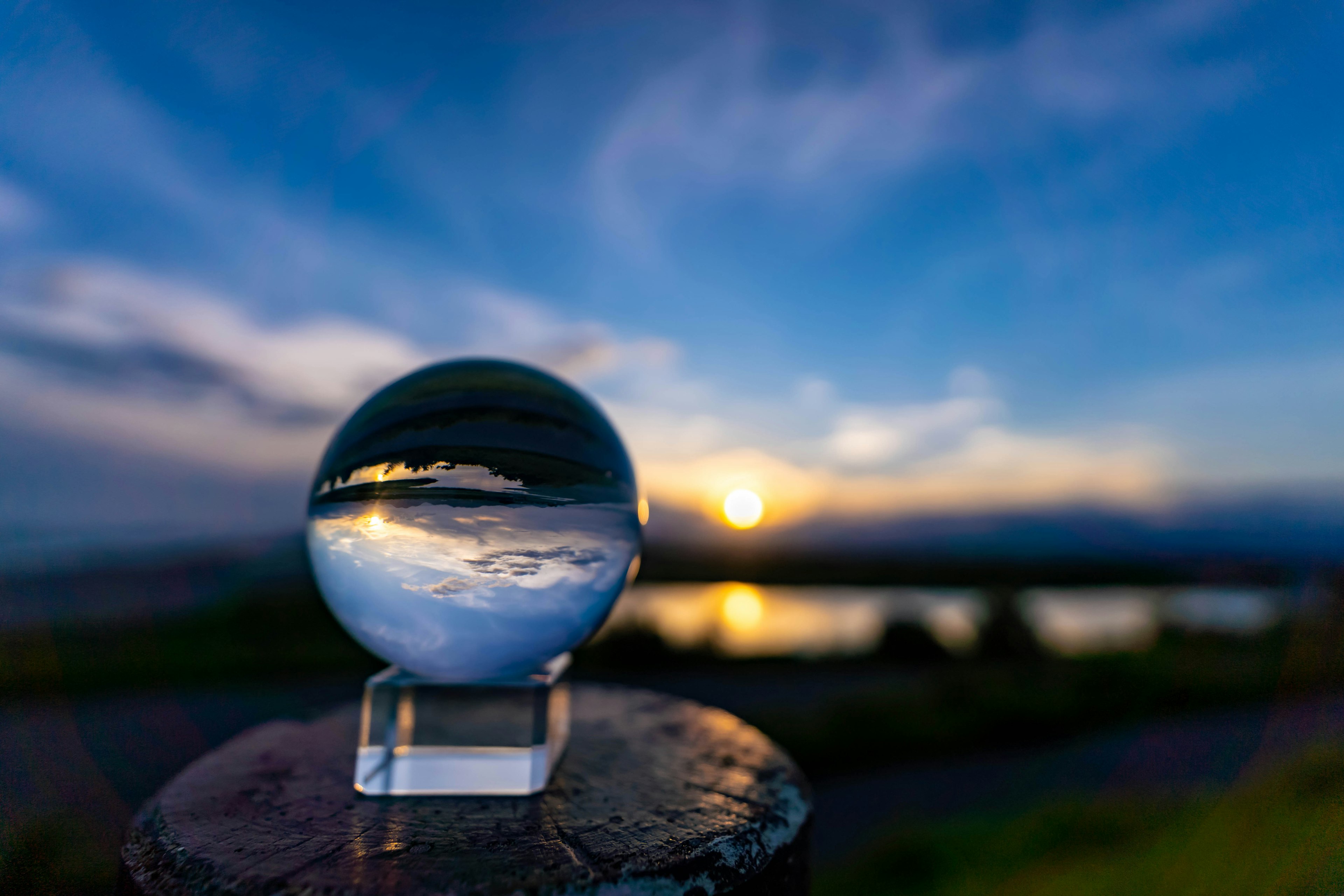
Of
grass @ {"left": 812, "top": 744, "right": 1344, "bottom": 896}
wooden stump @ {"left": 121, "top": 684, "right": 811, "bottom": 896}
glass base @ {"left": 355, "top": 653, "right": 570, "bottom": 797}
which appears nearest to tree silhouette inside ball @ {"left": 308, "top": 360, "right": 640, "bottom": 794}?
glass base @ {"left": 355, "top": 653, "right": 570, "bottom": 797}

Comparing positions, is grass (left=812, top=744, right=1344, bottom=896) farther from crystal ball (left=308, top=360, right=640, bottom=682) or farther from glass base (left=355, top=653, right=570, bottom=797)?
crystal ball (left=308, top=360, right=640, bottom=682)

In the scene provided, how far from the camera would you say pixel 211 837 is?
4.75ft

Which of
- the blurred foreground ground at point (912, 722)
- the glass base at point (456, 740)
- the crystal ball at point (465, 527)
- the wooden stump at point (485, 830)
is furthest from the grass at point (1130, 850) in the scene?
the crystal ball at point (465, 527)

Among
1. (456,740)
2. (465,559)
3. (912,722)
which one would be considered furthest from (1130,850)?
(465,559)

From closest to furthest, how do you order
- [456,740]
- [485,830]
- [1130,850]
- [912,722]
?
1. [485,830]
2. [456,740]
3. [1130,850]
4. [912,722]

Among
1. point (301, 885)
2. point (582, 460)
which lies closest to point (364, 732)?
point (301, 885)

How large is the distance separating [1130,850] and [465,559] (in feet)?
21.7

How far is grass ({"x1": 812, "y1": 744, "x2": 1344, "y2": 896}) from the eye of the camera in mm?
4602

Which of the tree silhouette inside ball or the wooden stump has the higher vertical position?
the tree silhouette inside ball

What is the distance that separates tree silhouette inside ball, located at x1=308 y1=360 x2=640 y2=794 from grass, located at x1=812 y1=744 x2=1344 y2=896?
4481 mm

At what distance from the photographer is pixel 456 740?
1.85m

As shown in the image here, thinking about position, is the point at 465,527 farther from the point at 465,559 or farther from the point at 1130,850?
the point at 1130,850

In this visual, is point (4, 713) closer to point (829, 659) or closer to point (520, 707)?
point (520, 707)

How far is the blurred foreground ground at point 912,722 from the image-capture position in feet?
16.3
